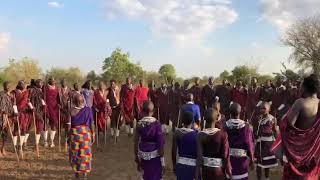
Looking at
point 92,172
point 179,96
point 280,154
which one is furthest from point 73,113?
point 179,96

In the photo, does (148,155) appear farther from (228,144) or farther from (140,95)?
(140,95)

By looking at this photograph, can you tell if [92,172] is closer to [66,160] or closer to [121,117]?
[66,160]

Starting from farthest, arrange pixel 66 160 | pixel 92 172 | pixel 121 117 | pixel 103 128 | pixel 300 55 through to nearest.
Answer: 1. pixel 300 55
2. pixel 121 117
3. pixel 103 128
4. pixel 66 160
5. pixel 92 172

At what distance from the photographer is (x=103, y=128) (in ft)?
44.2

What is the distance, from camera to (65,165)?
1087 cm

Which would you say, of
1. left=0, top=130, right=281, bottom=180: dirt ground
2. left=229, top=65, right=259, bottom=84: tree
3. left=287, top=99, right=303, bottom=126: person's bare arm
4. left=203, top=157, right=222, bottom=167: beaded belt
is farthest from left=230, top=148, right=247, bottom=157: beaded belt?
left=229, top=65, right=259, bottom=84: tree

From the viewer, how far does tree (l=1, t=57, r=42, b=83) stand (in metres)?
42.8

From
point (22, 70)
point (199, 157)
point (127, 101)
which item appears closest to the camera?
point (199, 157)

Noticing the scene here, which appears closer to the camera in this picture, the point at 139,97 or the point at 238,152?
the point at 238,152

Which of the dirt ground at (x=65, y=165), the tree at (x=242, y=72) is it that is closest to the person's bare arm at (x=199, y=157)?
the dirt ground at (x=65, y=165)

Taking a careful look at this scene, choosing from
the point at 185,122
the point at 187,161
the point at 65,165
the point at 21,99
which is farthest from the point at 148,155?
the point at 21,99

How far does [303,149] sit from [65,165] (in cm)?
704

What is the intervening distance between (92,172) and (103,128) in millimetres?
3265

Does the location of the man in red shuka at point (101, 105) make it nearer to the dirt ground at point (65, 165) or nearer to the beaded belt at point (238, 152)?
the dirt ground at point (65, 165)
